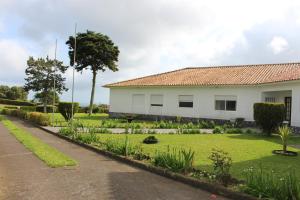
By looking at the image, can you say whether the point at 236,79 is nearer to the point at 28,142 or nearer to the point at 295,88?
the point at 295,88

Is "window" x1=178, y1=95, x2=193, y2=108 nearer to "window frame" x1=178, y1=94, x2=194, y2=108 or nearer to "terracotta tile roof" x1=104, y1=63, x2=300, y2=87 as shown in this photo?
"window frame" x1=178, y1=94, x2=194, y2=108

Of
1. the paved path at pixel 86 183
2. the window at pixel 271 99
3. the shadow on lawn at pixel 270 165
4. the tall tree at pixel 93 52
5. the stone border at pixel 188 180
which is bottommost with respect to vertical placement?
the paved path at pixel 86 183

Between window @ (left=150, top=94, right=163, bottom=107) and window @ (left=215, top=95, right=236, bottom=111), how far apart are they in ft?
19.0

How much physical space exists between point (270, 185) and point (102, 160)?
6.52 meters

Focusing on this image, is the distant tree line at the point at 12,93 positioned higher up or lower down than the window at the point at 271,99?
higher up

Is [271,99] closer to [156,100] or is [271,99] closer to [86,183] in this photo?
[156,100]

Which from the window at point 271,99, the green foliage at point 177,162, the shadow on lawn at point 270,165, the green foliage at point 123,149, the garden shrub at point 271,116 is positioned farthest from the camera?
the window at point 271,99

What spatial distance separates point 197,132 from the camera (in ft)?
76.1

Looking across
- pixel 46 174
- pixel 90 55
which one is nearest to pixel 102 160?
pixel 46 174

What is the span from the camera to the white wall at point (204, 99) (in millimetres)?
26719

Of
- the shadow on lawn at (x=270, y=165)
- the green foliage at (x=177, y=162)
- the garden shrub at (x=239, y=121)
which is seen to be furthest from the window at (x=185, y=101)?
the green foliage at (x=177, y=162)

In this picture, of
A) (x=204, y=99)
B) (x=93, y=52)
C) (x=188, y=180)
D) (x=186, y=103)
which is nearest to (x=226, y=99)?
(x=204, y=99)

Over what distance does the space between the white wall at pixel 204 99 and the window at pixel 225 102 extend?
269 mm

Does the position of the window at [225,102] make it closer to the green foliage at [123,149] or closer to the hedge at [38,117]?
the hedge at [38,117]
